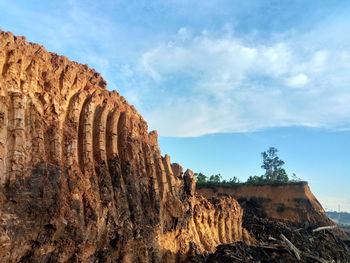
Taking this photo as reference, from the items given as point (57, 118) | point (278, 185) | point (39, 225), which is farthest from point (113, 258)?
point (278, 185)

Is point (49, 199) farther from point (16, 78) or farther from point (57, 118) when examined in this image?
point (16, 78)

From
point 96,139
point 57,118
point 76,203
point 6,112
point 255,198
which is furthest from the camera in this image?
point 255,198

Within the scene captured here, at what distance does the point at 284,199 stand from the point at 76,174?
49.3 metres

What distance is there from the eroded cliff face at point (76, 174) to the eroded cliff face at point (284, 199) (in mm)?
34275

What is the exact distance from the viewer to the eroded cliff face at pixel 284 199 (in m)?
52.6

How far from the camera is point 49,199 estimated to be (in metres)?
14.2

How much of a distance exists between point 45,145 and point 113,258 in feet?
24.2

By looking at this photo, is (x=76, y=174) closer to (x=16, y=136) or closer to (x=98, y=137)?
(x=98, y=137)

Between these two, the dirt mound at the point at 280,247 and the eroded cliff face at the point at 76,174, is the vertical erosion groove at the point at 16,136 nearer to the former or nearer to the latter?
the eroded cliff face at the point at 76,174

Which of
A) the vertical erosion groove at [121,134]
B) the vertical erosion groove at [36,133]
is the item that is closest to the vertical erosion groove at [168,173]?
the vertical erosion groove at [121,134]

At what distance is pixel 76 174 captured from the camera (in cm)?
1662

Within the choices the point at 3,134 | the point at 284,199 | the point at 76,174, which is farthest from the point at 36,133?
the point at 284,199

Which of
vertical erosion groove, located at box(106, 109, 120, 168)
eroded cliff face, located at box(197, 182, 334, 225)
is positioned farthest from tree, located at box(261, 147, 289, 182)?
vertical erosion groove, located at box(106, 109, 120, 168)

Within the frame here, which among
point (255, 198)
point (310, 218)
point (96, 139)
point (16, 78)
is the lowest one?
point (310, 218)
